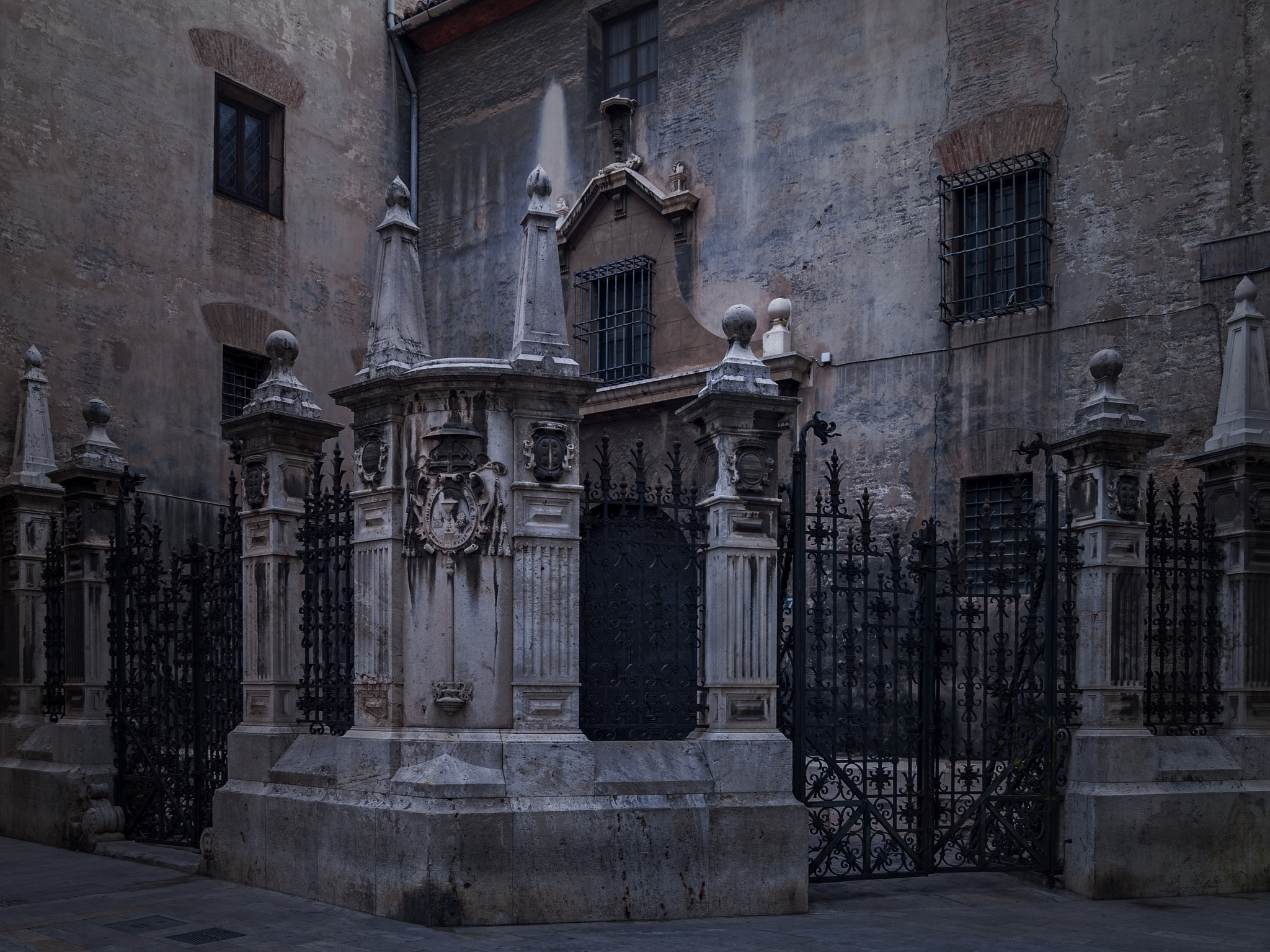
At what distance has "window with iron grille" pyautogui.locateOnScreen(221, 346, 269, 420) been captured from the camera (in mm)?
16844

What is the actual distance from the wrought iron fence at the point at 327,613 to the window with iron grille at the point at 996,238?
25.4ft

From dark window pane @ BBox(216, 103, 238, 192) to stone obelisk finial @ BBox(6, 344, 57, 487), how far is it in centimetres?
478

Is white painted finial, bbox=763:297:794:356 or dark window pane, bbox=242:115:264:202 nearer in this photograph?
white painted finial, bbox=763:297:794:356

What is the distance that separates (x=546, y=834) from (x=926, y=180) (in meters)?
9.51

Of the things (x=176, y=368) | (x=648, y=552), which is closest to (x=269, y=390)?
Answer: (x=648, y=552)

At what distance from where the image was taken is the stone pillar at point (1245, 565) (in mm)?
9695

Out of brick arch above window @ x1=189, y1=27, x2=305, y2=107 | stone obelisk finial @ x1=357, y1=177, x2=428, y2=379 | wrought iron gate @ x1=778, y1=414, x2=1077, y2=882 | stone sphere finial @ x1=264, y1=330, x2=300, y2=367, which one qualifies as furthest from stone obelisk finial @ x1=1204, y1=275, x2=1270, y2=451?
brick arch above window @ x1=189, y1=27, x2=305, y2=107

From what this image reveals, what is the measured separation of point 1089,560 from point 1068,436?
3.06ft

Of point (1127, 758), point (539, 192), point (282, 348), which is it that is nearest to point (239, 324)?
point (282, 348)

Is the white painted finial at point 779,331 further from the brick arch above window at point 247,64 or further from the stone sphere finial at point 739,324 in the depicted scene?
the brick arch above window at point 247,64

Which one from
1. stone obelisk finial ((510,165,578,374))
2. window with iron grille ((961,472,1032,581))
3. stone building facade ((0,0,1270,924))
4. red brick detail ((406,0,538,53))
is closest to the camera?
stone building facade ((0,0,1270,924))

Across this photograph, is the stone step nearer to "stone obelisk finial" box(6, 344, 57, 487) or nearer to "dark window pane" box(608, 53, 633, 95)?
"stone obelisk finial" box(6, 344, 57, 487)

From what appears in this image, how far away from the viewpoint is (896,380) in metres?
14.6

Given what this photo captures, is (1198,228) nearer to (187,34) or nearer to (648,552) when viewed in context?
(648,552)
